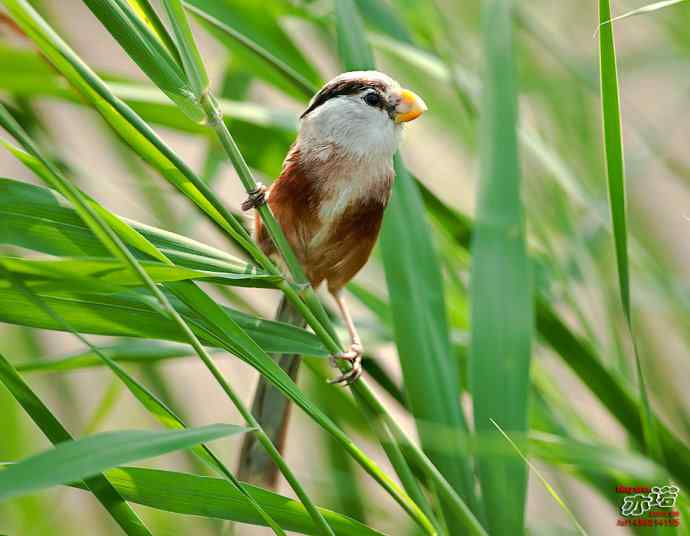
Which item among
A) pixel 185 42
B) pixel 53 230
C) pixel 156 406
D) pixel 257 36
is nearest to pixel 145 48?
pixel 185 42

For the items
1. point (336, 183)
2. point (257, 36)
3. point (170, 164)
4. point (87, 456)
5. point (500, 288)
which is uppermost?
point (257, 36)

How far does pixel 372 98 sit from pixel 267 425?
41 cm

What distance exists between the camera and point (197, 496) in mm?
678

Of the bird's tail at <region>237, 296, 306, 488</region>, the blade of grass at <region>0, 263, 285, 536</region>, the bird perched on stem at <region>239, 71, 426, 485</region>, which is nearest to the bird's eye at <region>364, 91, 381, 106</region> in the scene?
the bird perched on stem at <region>239, 71, 426, 485</region>

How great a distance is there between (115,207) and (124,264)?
3.69 feet

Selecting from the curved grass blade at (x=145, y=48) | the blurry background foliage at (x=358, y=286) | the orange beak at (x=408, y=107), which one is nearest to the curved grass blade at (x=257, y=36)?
the blurry background foliage at (x=358, y=286)

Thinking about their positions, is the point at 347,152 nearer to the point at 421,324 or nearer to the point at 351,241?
the point at 351,241

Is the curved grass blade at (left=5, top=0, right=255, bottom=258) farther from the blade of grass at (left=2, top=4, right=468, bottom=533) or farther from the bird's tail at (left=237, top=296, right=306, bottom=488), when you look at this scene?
the bird's tail at (left=237, top=296, right=306, bottom=488)

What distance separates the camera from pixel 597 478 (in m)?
1.00

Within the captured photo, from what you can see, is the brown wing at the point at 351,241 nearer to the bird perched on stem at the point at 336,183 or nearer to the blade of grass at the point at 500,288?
the bird perched on stem at the point at 336,183

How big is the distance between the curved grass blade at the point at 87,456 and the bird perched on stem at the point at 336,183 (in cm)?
39

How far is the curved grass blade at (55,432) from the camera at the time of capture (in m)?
0.62

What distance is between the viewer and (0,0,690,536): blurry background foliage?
2.03ft

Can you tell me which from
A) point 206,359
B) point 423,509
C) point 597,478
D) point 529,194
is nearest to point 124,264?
point 206,359
